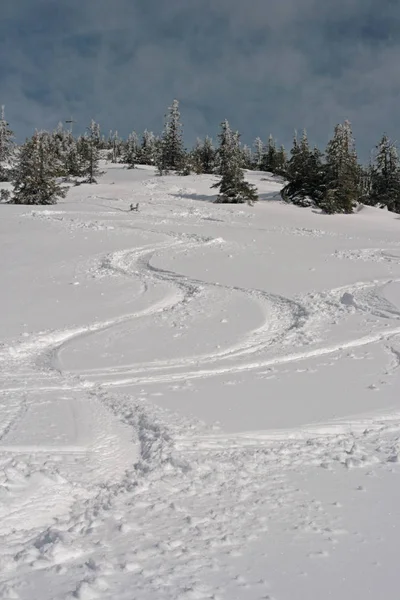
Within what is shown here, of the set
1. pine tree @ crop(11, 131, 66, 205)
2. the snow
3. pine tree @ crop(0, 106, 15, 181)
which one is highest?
pine tree @ crop(0, 106, 15, 181)

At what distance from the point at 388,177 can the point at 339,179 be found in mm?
19133

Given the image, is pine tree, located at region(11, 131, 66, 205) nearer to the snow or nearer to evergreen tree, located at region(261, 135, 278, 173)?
the snow

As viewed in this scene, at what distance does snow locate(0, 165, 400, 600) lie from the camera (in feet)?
11.1

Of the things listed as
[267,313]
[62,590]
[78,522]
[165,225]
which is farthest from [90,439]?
[165,225]

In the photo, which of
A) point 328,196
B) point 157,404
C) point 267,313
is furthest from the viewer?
point 328,196

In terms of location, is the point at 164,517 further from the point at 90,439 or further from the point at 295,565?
the point at 90,439

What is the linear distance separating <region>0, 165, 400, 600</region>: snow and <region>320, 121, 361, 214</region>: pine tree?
1946cm

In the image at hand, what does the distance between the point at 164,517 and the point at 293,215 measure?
92.8 ft

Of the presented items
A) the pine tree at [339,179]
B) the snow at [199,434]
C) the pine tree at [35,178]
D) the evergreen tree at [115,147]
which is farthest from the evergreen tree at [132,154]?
the snow at [199,434]

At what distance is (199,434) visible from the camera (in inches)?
218

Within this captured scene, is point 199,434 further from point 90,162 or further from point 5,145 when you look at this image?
point 5,145

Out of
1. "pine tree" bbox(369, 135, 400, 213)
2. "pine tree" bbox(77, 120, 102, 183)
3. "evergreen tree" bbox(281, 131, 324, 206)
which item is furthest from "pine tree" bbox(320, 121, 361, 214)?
"pine tree" bbox(77, 120, 102, 183)

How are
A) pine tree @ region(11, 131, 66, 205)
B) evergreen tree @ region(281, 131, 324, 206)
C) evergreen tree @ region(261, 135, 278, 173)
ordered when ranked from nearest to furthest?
1. pine tree @ region(11, 131, 66, 205)
2. evergreen tree @ region(281, 131, 324, 206)
3. evergreen tree @ region(261, 135, 278, 173)

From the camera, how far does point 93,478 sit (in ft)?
15.3
